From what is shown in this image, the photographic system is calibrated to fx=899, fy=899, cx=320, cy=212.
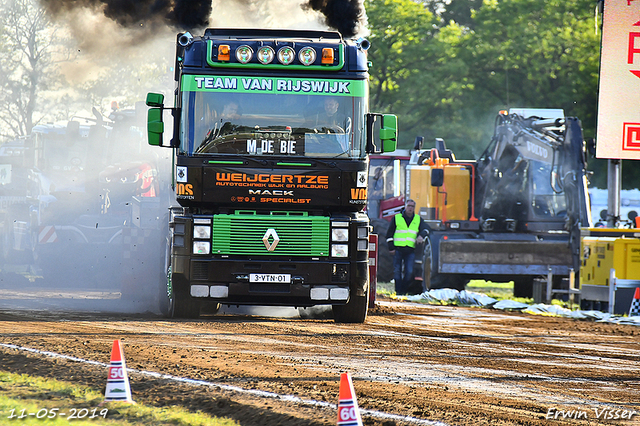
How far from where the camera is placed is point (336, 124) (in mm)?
11000

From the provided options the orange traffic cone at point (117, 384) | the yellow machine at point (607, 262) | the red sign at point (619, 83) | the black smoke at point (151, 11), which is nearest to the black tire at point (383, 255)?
the yellow machine at point (607, 262)

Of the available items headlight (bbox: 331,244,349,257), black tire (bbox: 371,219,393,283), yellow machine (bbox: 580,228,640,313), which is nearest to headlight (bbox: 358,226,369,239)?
headlight (bbox: 331,244,349,257)

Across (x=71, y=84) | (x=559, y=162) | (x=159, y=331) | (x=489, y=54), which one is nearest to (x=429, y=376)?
(x=159, y=331)

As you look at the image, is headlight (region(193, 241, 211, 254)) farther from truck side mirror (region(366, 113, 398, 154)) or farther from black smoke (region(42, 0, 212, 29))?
black smoke (region(42, 0, 212, 29))

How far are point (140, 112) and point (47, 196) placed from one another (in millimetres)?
4036

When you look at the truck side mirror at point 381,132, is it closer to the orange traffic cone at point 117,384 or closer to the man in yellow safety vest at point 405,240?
the orange traffic cone at point 117,384

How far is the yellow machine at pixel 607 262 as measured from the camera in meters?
15.5

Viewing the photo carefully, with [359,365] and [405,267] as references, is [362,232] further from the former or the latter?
[405,267]

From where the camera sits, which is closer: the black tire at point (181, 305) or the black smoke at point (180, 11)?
the black tire at point (181, 305)

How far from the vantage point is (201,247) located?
11055 mm

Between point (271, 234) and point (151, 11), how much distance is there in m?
9.24

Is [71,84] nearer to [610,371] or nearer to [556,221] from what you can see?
[556,221]

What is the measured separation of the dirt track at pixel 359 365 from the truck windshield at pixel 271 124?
224 cm

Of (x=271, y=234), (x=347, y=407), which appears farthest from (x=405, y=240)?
(x=347, y=407)
